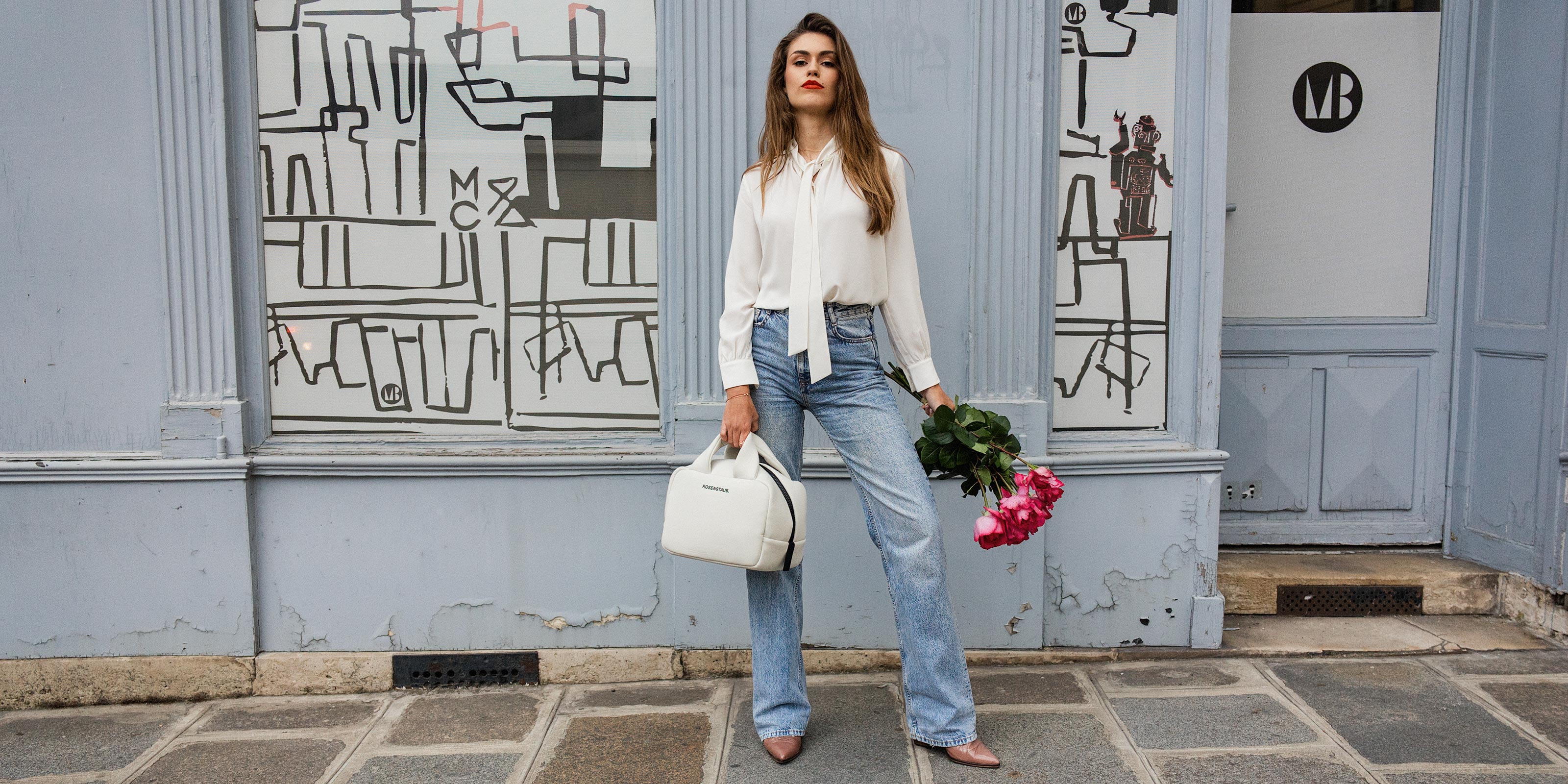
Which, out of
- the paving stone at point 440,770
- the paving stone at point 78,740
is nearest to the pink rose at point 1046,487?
the paving stone at point 440,770

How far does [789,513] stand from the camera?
9.10 ft

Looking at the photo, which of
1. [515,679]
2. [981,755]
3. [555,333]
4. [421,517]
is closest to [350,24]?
[555,333]

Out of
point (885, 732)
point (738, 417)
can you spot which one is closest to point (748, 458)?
point (738, 417)

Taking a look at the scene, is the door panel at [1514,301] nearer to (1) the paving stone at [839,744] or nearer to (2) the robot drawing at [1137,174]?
(2) the robot drawing at [1137,174]

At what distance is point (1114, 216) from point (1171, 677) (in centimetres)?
162

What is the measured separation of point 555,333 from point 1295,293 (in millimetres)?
2973

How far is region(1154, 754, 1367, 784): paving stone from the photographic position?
2873 mm

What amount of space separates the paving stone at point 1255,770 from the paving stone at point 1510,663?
1042 mm

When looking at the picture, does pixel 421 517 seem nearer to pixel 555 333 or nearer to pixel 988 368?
pixel 555 333

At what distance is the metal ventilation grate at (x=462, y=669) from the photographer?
3.67 m

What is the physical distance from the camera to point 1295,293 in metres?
4.31

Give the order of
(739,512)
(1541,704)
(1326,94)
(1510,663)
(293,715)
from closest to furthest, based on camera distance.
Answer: (739,512) < (1541,704) < (293,715) < (1510,663) < (1326,94)

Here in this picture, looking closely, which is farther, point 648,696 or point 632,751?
point 648,696

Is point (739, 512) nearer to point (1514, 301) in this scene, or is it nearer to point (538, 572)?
point (538, 572)
